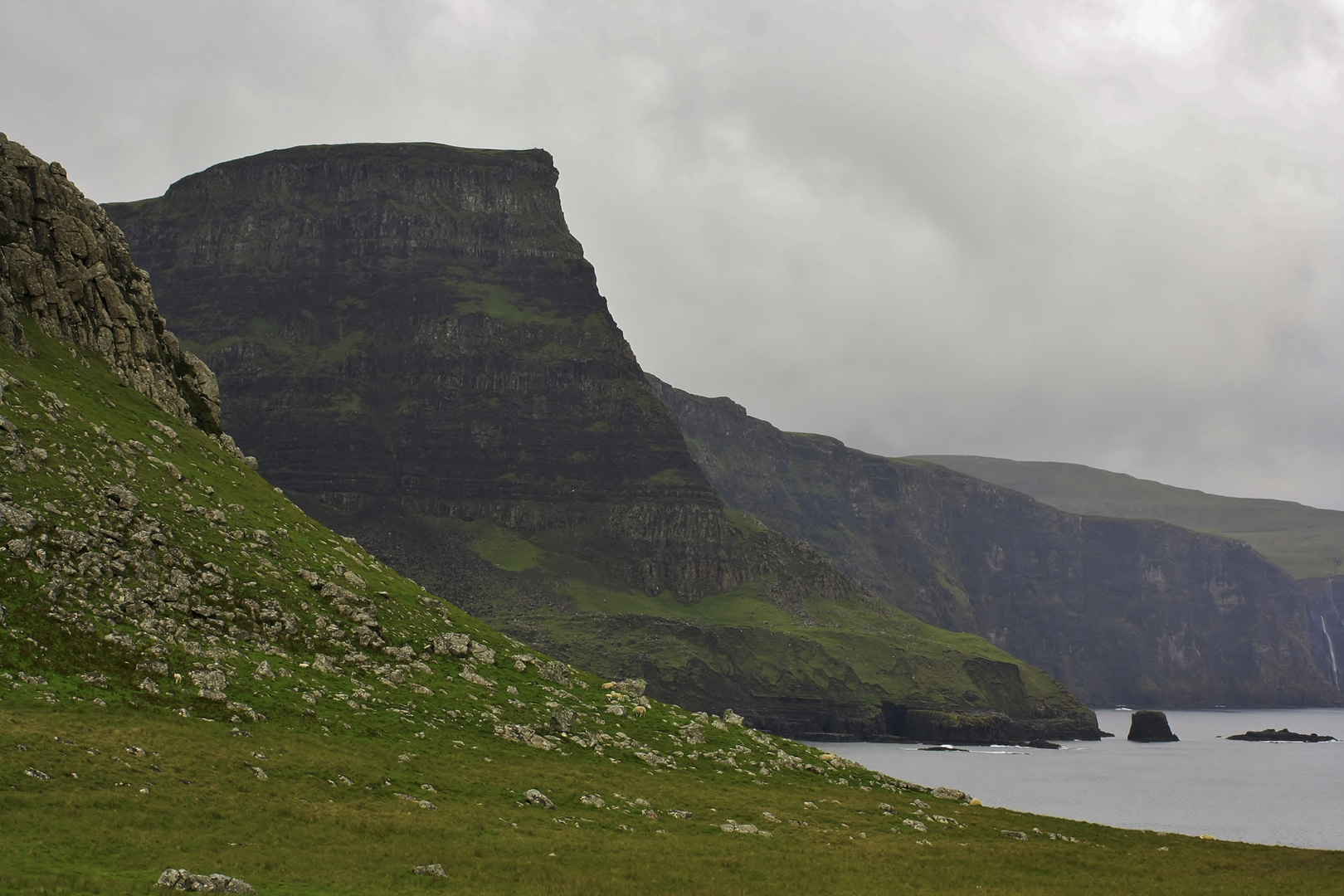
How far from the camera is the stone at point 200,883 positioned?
156ft

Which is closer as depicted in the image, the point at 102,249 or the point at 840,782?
the point at 840,782

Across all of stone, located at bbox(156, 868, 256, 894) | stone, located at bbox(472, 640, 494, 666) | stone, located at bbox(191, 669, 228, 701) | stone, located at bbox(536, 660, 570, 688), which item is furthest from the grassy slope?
stone, located at bbox(156, 868, 256, 894)

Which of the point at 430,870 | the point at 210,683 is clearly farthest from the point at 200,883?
the point at 210,683

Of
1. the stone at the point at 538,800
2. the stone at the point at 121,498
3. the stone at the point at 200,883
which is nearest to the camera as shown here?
the stone at the point at 200,883

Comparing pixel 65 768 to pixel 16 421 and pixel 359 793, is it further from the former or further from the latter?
pixel 16 421

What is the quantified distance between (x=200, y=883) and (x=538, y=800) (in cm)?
2531

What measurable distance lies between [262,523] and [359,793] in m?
33.0

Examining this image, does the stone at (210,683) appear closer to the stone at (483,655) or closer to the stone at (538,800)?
Result: the stone at (538,800)

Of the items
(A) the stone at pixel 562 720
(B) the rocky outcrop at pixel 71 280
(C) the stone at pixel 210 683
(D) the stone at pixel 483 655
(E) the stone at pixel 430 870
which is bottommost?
(E) the stone at pixel 430 870

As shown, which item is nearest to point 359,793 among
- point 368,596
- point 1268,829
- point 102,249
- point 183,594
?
point 183,594

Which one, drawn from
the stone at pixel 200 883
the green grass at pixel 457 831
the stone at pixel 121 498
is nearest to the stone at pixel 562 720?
the green grass at pixel 457 831

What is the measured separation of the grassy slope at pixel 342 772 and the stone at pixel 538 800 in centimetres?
107

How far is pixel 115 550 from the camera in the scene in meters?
78.0

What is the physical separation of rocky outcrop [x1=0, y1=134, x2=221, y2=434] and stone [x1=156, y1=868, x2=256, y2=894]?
55902 mm
